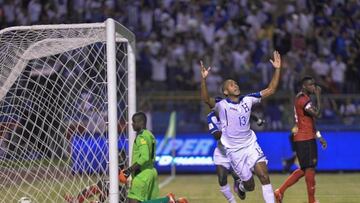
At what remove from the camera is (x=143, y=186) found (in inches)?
435

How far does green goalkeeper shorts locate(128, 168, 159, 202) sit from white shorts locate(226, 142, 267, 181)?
1349 mm

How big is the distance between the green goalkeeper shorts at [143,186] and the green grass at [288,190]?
2902 millimetres

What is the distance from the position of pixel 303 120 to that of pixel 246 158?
6.19ft

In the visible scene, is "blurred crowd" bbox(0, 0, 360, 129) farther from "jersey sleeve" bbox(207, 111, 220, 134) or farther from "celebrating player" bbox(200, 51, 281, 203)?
"celebrating player" bbox(200, 51, 281, 203)

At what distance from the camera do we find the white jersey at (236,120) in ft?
38.3

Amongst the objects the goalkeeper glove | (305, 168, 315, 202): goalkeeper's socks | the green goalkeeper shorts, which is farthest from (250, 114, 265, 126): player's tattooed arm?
the goalkeeper glove

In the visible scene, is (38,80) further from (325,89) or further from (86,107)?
(325,89)

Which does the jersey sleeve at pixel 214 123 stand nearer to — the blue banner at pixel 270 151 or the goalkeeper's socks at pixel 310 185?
the goalkeeper's socks at pixel 310 185

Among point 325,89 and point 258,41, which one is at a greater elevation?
point 258,41

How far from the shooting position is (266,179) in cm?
1141

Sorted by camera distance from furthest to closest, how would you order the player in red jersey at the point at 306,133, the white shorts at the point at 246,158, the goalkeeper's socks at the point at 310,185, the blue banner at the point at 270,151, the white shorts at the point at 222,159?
the blue banner at the point at 270,151 → the player in red jersey at the point at 306,133 → the goalkeeper's socks at the point at 310,185 → the white shorts at the point at 222,159 → the white shorts at the point at 246,158

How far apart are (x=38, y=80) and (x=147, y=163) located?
254 cm

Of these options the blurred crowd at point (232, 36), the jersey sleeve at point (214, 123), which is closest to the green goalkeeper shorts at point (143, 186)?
the jersey sleeve at point (214, 123)

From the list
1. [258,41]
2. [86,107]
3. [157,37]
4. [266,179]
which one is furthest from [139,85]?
[266,179]
